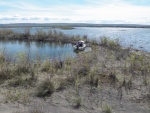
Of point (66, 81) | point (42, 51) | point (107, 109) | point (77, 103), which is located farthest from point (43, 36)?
point (107, 109)

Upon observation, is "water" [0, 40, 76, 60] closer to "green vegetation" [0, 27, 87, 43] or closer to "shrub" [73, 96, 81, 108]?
"shrub" [73, 96, 81, 108]

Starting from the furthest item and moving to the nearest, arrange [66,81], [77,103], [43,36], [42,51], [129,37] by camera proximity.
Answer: [129,37] < [43,36] < [42,51] < [66,81] < [77,103]

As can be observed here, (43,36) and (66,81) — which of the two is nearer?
(66,81)

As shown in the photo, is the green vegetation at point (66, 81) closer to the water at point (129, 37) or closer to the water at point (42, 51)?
the water at point (42, 51)

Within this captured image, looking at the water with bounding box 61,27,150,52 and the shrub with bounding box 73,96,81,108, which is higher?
the shrub with bounding box 73,96,81,108

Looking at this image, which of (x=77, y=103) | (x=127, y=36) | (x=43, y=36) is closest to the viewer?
(x=77, y=103)

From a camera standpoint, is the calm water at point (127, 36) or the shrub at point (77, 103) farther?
the calm water at point (127, 36)

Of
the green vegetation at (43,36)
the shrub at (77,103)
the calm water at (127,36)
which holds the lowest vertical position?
the calm water at (127,36)

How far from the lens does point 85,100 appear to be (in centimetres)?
738

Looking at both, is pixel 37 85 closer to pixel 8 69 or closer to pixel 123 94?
pixel 8 69

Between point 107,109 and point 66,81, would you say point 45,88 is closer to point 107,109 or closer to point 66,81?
point 66,81

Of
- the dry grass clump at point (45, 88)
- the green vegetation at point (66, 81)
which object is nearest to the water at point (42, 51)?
the green vegetation at point (66, 81)

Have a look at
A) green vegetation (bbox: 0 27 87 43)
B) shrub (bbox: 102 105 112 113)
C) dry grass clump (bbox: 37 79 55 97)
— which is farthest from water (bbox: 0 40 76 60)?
shrub (bbox: 102 105 112 113)

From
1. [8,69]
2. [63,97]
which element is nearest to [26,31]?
[8,69]
